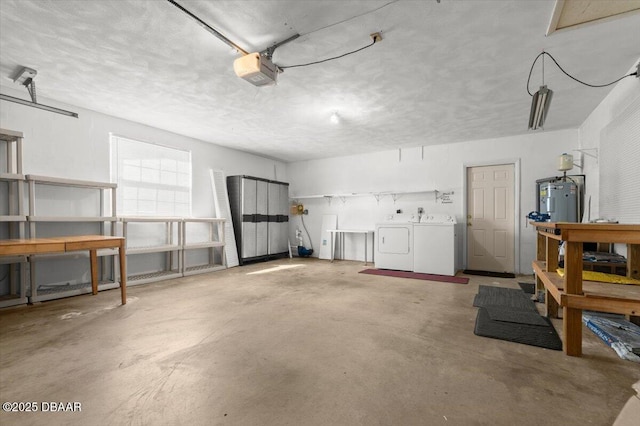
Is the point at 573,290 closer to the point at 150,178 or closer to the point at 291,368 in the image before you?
the point at 291,368

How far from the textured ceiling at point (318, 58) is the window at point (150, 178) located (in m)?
0.53

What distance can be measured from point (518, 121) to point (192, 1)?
4794mm

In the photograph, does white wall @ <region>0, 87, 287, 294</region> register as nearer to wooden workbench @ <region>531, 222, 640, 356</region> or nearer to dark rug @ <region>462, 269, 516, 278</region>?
wooden workbench @ <region>531, 222, 640, 356</region>

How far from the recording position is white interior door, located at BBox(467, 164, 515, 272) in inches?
209

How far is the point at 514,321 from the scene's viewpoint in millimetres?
2670

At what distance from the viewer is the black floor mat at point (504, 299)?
10.4ft

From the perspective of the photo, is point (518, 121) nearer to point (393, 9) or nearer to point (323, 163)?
point (393, 9)

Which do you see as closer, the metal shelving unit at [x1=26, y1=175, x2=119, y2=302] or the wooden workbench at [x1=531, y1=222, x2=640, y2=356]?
the wooden workbench at [x1=531, y1=222, x2=640, y2=356]

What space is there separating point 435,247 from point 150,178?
5.25 metres

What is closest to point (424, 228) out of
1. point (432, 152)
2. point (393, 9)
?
point (432, 152)

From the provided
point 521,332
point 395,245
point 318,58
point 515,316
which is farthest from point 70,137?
point 515,316

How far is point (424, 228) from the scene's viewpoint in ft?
17.3

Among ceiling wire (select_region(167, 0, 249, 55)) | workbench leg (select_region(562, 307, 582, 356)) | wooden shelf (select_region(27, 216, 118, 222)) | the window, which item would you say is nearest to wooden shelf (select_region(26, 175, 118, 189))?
wooden shelf (select_region(27, 216, 118, 222))

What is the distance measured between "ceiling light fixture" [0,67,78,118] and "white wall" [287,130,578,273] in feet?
16.6
